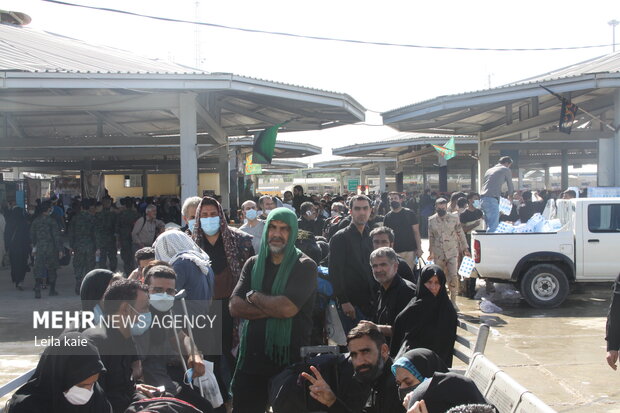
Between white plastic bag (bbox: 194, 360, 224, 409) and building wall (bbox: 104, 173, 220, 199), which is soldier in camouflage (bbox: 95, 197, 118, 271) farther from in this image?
building wall (bbox: 104, 173, 220, 199)

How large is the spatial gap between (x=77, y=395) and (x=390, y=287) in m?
2.71

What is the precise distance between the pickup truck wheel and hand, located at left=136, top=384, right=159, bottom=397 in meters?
8.42

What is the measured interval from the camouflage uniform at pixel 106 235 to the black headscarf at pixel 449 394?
10734 mm

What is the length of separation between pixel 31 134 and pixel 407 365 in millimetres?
19478

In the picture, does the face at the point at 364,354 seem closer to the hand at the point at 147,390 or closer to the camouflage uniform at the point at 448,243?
the hand at the point at 147,390

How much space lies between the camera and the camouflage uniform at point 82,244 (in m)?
12.0

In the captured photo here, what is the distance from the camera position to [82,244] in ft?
39.7

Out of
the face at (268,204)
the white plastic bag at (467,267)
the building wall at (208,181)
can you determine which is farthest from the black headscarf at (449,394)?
the building wall at (208,181)

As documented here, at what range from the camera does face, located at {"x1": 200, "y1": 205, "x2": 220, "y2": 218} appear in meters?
5.34

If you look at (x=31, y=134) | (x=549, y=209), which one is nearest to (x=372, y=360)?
(x=549, y=209)

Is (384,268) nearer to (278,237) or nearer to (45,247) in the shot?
(278,237)

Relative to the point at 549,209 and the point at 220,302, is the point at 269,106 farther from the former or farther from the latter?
the point at 220,302

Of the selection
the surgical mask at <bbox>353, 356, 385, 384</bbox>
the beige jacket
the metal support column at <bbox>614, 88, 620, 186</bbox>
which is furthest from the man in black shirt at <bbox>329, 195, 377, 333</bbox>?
the metal support column at <bbox>614, 88, 620, 186</bbox>

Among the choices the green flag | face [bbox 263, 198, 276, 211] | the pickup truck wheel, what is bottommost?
the pickup truck wheel
